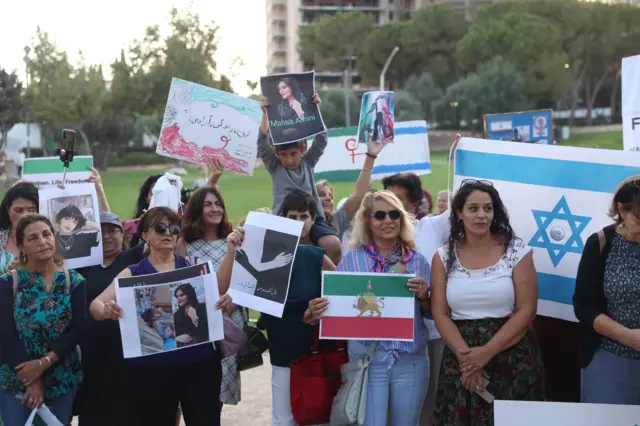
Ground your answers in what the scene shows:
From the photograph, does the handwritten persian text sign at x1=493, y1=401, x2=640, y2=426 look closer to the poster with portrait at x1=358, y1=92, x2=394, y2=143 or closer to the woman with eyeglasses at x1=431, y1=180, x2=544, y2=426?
the woman with eyeglasses at x1=431, y1=180, x2=544, y2=426

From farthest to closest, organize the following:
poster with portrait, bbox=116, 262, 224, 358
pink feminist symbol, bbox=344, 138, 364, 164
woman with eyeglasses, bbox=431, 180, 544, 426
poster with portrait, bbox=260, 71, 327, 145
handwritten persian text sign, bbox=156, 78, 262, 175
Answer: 1. pink feminist symbol, bbox=344, 138, 364, 164
2. handwritten persian text sign, bbox=156, 78, 262, 175
3. poster with portrait, bbox=260, 71, 327, 145
4. poster with portrait, bbox=116, 262, 224, 358
5. woman with eyeglasses, bbox=431, 180, 544, 426

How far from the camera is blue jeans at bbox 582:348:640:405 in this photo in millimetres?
4254

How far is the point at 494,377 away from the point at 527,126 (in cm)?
348

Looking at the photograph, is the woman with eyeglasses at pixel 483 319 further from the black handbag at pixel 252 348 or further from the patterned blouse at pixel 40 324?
the patterned blouse at pixel 40 324

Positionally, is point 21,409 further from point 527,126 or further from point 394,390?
point 527,126

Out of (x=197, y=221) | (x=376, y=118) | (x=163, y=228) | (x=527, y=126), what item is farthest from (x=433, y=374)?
(x=527, y=126)

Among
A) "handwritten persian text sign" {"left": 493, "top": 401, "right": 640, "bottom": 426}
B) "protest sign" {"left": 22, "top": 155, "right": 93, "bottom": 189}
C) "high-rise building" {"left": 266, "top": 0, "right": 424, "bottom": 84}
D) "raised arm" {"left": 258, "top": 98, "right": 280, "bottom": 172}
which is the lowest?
"handwritten persian text sign" {"left": 493, "top": 401, "right": 640, "bottom": 426}

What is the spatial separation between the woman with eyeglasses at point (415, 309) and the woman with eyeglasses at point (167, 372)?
76 centimetres

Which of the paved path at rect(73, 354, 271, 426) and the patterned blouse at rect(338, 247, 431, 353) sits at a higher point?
the patterned blouse at rect(338, 247, 431, 353)

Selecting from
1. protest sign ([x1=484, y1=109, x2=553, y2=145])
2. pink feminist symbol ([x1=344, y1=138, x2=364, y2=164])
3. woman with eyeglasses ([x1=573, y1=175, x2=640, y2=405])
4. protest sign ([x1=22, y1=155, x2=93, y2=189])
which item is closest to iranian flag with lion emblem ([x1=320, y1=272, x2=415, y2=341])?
woman with eyeglasses ([x1=573, y1=175, x2=640, y2=405])

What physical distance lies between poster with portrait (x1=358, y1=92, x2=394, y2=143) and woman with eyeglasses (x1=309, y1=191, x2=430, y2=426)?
6.13ft

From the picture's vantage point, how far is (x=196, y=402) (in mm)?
4914

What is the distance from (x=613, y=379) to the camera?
4.29 m

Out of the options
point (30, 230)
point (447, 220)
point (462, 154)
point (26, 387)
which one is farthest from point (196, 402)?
point (462, 154)
